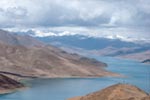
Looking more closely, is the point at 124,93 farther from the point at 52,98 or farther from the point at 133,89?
the point at 52,98

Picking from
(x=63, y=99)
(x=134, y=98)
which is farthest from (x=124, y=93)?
(x=63, y=99)

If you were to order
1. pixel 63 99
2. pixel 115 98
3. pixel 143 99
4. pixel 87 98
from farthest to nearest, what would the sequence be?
pixel 63 99 → pixel 87 98 → pixel 115 98 → pixel 143 99

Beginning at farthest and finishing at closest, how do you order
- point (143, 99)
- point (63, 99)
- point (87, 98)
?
1. point (63, 99)
2. point (87, 98)
3. point (143, 99)

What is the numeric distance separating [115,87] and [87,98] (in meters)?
9.42

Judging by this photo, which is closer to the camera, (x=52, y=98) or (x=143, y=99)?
(x=143, y=99)

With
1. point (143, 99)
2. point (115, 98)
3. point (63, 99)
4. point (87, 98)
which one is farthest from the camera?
point (63, 99)

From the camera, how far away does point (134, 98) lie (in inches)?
4892

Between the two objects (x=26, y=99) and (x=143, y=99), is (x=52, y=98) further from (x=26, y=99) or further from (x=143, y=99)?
(x=143, y=99)

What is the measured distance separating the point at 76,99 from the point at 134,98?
33.2 meters

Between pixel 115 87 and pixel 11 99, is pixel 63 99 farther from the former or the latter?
pixel 115 87

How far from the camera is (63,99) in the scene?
181625 mm

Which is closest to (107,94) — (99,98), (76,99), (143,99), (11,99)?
(99,98)

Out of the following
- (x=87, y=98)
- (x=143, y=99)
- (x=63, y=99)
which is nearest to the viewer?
(x=143, y=99)

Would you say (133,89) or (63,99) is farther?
(63,99)
